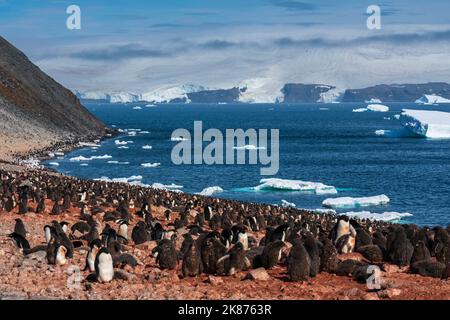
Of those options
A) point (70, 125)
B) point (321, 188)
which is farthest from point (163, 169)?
point (70, 125)

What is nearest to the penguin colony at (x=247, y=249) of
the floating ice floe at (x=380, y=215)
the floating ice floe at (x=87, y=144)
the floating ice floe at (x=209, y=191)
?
the floating ice floe at (x=380, y=215)

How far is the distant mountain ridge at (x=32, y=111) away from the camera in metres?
82.6

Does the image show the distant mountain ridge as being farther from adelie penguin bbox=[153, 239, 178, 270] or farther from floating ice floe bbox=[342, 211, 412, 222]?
adelie penguin bbox=[153, 239, 178, 270]

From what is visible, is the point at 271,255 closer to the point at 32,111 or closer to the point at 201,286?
the point at 201,286

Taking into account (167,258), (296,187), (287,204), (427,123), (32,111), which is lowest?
(287,204)

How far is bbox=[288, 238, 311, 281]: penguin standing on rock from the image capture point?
1349cm

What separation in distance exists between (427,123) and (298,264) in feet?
Answer: 312

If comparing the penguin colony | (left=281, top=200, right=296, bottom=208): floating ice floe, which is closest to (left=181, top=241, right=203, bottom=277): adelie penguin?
the penguin colony

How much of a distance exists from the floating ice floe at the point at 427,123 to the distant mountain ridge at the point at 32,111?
46.6m

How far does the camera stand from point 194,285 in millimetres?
13453

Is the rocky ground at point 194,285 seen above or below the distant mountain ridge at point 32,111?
below

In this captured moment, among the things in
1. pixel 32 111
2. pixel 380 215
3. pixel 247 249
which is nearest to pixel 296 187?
pixel 380 215

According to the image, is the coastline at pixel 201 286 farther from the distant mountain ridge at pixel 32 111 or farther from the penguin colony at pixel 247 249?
the distant mountain ridge at pixel 32 111

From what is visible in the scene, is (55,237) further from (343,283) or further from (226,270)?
(343,283)
